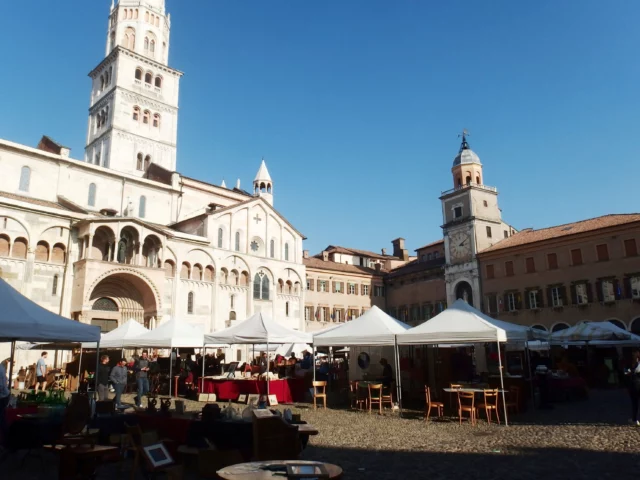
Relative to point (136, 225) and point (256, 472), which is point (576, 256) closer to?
point (136, 225)

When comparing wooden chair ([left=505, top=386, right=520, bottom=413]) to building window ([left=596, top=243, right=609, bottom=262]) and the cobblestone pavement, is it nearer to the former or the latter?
the cobblestone pavement

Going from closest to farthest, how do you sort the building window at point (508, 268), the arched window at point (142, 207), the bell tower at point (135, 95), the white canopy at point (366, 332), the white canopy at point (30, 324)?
the white canopy at point (30, 324) < the white canopy at point (366, 332) < the arched window at point (142, 207) < the building window at point (508, 268) < the bell tower at point (135, 95)

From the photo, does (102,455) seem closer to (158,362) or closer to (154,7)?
(158,362)

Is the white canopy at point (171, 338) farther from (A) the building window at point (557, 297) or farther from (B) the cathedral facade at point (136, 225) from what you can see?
(A) the building window at point (557, 297)

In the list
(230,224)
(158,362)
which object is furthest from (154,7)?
(158,362)

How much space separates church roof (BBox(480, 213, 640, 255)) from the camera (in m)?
35.2

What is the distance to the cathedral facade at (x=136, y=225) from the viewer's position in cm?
2789

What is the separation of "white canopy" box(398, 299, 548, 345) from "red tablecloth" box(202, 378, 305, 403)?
5569 millimetres

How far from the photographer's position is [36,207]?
27.5m

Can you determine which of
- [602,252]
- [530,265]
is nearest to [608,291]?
[602,252]

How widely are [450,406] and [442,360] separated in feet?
6.90

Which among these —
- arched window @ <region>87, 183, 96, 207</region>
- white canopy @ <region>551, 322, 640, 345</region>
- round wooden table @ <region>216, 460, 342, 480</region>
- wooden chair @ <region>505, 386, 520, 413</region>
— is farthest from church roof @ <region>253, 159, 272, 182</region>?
round wooden table @ <region>216, 460, 342, 480</region>

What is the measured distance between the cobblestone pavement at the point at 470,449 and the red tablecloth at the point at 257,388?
13.4ft

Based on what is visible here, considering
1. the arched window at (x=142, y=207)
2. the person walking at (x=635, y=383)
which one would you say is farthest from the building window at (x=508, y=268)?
the person walking at (x=635, y=383)
